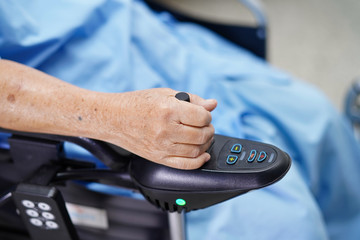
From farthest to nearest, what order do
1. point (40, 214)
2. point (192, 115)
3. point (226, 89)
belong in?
point (226, 89), point (40, 214), point (192, 115)

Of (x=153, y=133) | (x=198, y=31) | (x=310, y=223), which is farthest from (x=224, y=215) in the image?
(x=198, y=31)

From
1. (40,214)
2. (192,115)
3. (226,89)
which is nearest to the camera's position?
(192,115)

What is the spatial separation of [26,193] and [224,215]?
0.32 m

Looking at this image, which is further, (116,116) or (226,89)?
(226,89)

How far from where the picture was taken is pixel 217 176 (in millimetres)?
487

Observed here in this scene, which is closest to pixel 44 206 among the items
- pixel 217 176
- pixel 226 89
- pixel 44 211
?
pixel 44 211

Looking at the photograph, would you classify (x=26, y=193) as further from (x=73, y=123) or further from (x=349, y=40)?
(x=349, y=40)

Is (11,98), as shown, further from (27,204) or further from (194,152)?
(194,152)

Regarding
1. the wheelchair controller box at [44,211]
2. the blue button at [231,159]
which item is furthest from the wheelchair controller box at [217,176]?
the wheelchair controller box at [44,211]

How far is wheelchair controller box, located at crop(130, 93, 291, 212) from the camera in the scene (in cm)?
47

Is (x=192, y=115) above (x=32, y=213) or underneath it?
above

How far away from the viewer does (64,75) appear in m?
0.73

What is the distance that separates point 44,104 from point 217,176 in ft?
0.79

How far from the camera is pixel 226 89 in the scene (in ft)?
2.91
